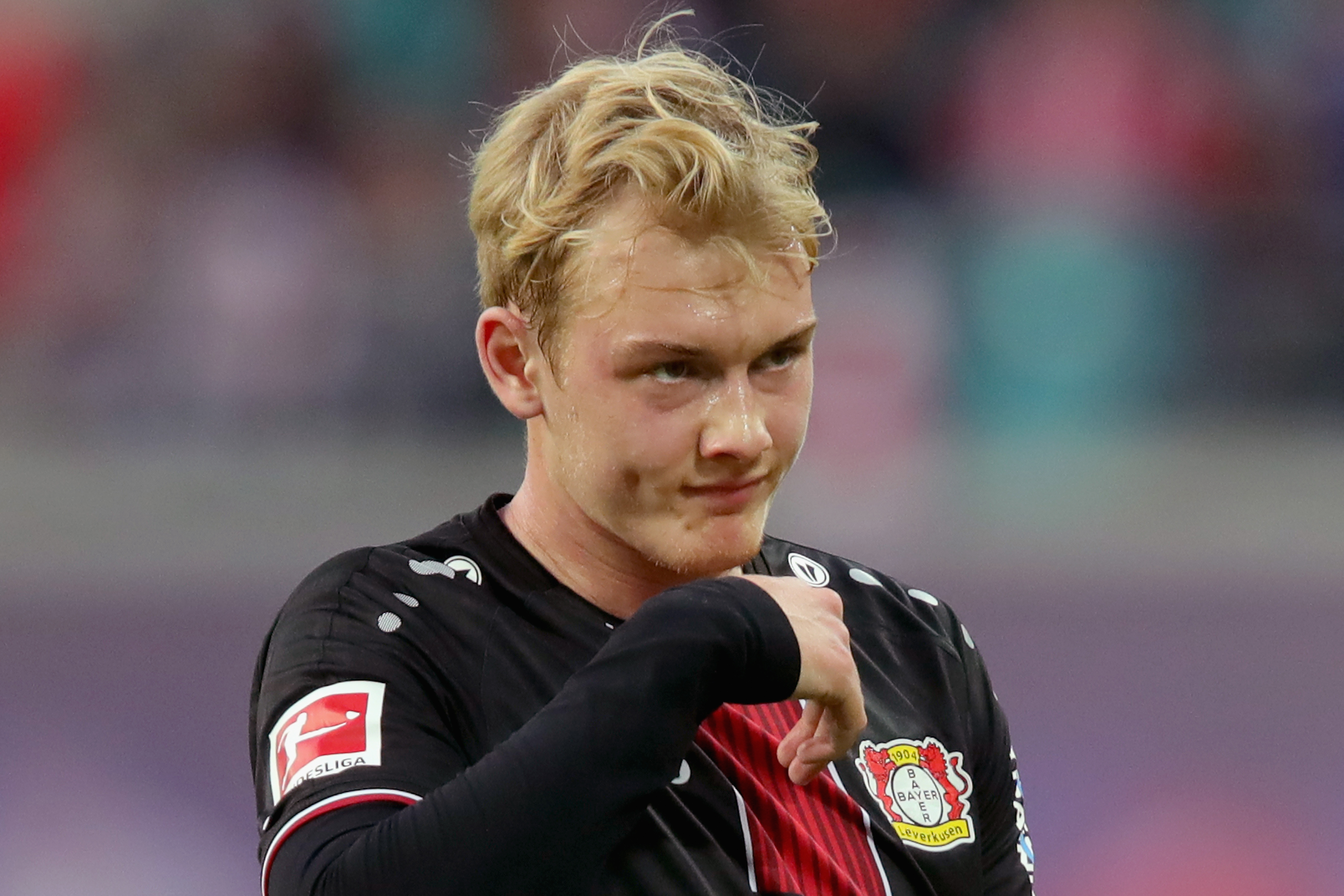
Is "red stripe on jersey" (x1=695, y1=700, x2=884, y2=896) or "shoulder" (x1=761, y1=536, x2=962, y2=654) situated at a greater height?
"shoulder" (x1=761, y1=536, x2=962, y2=654)

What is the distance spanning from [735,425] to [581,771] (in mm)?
441

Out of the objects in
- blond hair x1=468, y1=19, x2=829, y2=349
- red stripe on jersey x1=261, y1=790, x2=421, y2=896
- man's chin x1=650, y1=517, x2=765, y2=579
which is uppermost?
blond hair x1=468, y1=19, x2=829, y2=349

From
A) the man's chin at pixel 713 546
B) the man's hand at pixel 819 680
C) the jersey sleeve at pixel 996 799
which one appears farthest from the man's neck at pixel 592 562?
the jersey sleeve at pixel 996 799

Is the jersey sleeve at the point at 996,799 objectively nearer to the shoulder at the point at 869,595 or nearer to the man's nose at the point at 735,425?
the shoulder at the point at 869,595

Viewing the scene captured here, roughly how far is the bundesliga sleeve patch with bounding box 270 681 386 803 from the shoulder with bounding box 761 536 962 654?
2.02 feet

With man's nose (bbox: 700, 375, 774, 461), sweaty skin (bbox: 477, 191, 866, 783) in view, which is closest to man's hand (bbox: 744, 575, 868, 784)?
sweaty skin (bbox: 477, 191, 866, 783)

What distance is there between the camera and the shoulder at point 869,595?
2.19 m

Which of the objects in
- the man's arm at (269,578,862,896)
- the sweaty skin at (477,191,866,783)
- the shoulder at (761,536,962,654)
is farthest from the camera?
the shoulder at (761,536,962,654)

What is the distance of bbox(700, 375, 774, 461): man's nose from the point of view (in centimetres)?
181

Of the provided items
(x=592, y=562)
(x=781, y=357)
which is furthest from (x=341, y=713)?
(x=781, y=357)

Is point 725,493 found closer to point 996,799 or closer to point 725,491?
point 725,491

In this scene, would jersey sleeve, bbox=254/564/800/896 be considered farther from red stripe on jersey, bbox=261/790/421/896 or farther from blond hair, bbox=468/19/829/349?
blond hair, bbox=468/19/829/349

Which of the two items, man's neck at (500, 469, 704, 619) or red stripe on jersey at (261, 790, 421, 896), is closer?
red stripe on jersey at (261, 790, 421, 896)

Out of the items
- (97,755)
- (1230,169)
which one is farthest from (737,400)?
(1230,169)
